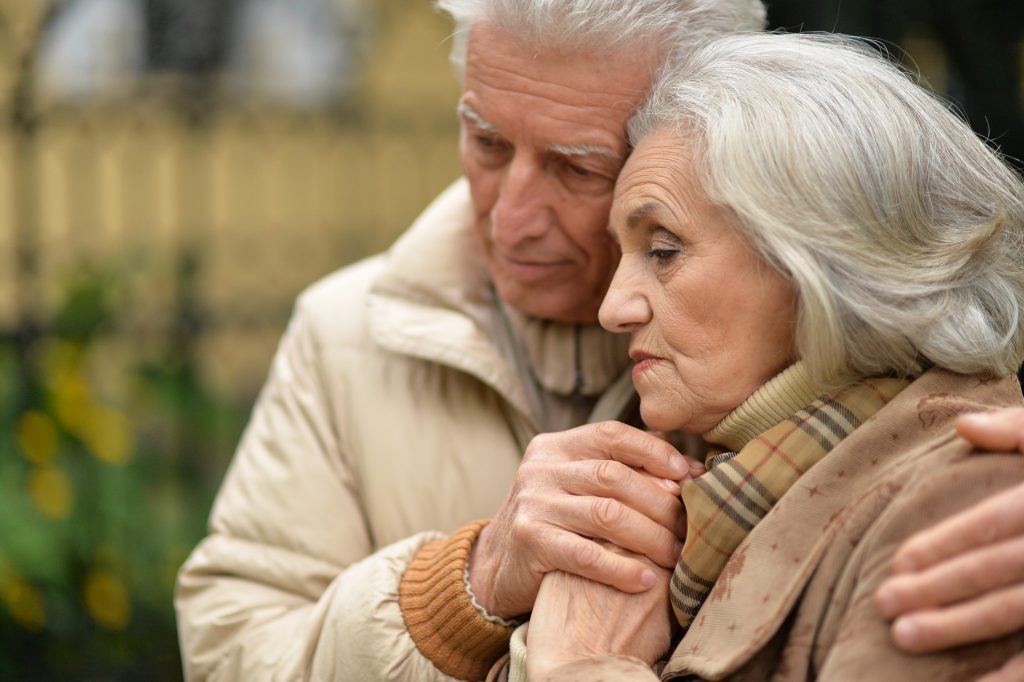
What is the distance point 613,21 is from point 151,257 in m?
3.91

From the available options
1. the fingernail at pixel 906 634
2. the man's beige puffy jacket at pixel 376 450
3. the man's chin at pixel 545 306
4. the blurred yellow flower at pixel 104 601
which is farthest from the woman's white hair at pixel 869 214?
the blurred yellow flower at pixel 104 601

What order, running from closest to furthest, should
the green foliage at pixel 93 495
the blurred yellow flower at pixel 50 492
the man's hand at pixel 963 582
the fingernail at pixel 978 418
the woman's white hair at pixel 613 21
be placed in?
the man's hand at pixel 963 582
the fingernail at pixel 978 418
the woman's white hair at pixel 613 21
the green foliage at pixel 93 495
the blurred yellow flower at pixel 50 492

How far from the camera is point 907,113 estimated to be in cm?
203

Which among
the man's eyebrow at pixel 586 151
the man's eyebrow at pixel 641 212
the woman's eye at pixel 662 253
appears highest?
the man's eyebrow at pixel 586 151

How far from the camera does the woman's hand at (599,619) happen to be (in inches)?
79.4

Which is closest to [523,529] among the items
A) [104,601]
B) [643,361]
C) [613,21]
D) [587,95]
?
[643,361]

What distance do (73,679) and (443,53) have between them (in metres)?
4.74

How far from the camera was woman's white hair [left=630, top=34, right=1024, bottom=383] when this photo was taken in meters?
1.95

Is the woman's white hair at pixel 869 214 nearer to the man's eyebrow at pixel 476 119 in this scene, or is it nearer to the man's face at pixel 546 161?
the man's face at pixel 546 161

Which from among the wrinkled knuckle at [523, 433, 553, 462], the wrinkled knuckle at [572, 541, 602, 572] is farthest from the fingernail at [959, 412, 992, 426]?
the wrinkled knuckle at [523, 433, 553, 462]

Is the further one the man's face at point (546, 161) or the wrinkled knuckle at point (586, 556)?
the man's face at point (546, 161)

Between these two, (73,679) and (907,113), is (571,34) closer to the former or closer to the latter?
(907,113)

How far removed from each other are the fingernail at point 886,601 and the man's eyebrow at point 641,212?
0.74 metres

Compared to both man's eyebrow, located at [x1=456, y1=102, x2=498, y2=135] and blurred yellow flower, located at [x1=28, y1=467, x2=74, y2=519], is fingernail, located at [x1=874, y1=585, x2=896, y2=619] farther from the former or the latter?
blurred yellow flower, located at [x1=28, y1=467, x2=74, y2=519]
